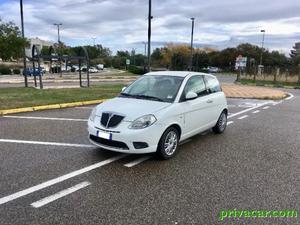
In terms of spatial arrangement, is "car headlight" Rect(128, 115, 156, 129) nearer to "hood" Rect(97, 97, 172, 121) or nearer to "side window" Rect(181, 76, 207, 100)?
"hood" Rect(97, 97, 172, 121)

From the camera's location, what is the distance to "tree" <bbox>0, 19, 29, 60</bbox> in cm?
1639

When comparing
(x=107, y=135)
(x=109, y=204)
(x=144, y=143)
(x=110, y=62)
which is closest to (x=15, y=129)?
(x=107, y=135)

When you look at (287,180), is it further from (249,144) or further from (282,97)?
(282,97)

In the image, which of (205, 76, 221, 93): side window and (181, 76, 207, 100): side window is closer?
(181, 76, 207, 100): side window

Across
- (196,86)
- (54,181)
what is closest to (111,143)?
(54,181)

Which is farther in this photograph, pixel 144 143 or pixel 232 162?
pixel 232 162

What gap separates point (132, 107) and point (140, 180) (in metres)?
1.44

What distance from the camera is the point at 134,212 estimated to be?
3721 millimetres

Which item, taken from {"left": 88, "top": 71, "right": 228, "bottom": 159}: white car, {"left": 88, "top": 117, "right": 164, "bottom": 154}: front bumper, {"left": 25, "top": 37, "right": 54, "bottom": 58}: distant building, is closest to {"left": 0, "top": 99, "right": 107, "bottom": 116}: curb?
{"left": 88, "top": 71, "right": 228, "bottom": 159}: white car

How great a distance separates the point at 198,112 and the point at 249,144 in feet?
4.86

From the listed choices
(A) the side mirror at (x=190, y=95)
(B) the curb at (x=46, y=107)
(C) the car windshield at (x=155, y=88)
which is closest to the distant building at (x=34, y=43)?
(B) the curb at (x=46, y=107)

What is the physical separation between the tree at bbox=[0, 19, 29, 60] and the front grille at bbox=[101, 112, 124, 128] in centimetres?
1310

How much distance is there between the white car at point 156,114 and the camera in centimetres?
528

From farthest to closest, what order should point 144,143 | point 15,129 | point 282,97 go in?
1. point 282,97
2. point 15,129
3. point 144,143
